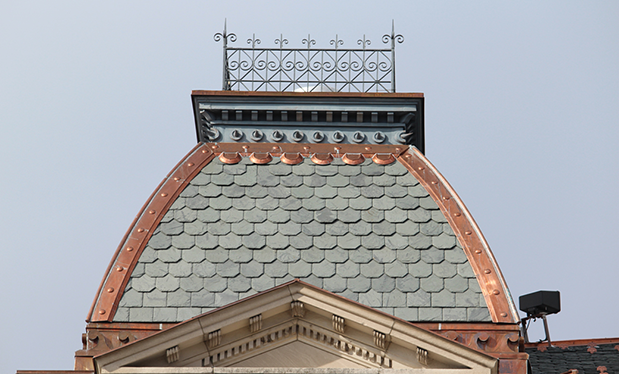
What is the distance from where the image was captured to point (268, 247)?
Result: 57.3 ft

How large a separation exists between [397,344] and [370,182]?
344 cm

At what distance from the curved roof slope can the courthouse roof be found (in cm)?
2

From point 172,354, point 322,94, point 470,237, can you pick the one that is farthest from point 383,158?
point 172,354

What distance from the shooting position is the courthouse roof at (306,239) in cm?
1678

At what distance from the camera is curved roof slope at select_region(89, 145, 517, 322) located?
1677cm

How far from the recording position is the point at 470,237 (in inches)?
693

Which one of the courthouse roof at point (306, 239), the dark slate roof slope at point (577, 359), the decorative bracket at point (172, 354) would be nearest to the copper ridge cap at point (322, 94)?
the courthouse roof at point (306, 239)

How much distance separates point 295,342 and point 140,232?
10.2 feet

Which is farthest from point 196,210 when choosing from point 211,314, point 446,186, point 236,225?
point 446,186

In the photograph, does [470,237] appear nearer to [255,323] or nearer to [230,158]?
[255,323]

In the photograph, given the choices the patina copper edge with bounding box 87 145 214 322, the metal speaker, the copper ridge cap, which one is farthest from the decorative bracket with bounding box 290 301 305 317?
the metal speaker

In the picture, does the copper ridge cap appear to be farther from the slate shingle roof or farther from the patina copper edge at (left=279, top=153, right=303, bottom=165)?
the slate shingle roof

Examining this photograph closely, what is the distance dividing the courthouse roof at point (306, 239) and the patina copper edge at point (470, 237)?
16 mm

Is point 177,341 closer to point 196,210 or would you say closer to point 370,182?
point 196,210
